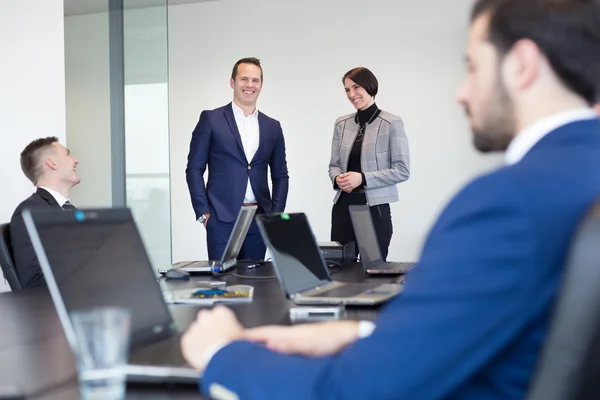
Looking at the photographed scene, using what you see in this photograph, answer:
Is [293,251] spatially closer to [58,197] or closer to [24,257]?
[24,257]

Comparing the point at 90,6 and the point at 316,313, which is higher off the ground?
the point at 90,6

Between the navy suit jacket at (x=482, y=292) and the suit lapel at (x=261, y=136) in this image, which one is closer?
the navy suit jacket at (x=482, y=292)

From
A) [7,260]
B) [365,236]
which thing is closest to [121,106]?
[7,260]

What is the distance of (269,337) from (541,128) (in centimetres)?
60

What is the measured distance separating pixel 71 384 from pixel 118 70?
4.11 meters

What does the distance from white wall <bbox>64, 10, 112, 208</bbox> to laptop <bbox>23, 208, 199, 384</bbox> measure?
11.3 ft

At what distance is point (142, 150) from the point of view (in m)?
5.28

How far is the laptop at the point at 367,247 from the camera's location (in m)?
2.94

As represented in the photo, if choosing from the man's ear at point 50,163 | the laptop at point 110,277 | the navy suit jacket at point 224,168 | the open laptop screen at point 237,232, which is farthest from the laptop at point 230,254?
the laptop at point 110,277

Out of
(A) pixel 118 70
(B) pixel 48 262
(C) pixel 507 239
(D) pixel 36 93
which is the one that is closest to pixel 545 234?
(C) pixel 507 239

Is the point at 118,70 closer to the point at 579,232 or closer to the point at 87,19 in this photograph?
the point at 87,19

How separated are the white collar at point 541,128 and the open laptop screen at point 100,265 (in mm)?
873

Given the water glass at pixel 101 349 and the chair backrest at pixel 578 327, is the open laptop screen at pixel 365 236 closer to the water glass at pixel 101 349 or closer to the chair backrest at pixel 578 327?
the water glass at pixel 101 349

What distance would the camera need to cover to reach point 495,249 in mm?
882
